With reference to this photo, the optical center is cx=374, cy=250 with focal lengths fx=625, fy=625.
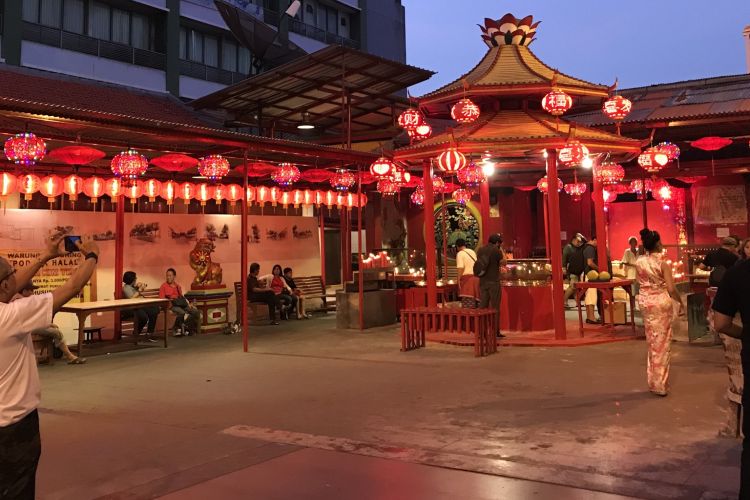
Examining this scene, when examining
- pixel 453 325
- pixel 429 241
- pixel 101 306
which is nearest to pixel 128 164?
pixel 101 306

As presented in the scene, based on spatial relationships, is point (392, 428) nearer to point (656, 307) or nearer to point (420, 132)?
point (656, 307)

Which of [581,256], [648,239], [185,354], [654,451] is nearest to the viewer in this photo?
[654,451]

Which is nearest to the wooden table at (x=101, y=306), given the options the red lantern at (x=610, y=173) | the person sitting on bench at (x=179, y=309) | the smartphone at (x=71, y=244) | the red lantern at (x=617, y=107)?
the person sitting on bench at (x=179, y=309)

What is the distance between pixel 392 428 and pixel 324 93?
10785 mm

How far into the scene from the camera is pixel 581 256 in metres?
13.0

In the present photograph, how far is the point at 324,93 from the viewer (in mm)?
14992

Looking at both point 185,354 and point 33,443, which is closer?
point 33,443

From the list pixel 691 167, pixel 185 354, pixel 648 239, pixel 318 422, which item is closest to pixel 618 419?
pixel 648 239

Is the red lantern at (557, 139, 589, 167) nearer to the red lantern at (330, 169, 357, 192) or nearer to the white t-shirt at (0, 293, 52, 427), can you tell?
the red lantern at (330, 169, 357, 192)

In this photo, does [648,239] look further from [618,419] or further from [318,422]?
[318,422]

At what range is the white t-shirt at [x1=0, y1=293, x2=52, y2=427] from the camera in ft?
9.84

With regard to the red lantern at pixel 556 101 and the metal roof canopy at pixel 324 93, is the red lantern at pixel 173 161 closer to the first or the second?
the metal roof canopy at pixel 324 93

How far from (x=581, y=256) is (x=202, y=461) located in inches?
392

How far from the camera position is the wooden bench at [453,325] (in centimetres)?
945
